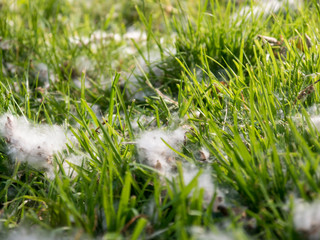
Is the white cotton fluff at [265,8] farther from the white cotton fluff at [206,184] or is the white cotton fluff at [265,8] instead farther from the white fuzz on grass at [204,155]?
the white cotton fluff at [206,184]

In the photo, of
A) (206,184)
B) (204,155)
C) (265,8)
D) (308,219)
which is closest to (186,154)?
(204,155)

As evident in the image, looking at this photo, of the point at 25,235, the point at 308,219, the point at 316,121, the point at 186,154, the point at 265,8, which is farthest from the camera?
the point at 265,8

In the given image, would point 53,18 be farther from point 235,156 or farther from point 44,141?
point 235,156

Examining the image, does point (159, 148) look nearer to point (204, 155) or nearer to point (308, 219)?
point (204, 155)

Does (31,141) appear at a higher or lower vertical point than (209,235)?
higher

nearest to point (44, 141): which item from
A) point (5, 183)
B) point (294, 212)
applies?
point (5, 183)

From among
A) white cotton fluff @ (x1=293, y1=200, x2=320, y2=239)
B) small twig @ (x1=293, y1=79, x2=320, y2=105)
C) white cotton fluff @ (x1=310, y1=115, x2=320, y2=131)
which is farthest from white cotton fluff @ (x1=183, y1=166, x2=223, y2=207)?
small twig @ (x1=293, y1=79, x2=320, y2=105)

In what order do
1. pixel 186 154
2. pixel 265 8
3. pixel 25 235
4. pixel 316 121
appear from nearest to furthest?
1. pixel 25 235
2. pixel 316 121
3. pixel 186 154
4. pixel 265 8

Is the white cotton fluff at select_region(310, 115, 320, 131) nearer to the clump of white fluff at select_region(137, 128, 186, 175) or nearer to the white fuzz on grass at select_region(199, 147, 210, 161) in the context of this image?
the white fuzz on grass at select_region(199, 147, 210, 161)
